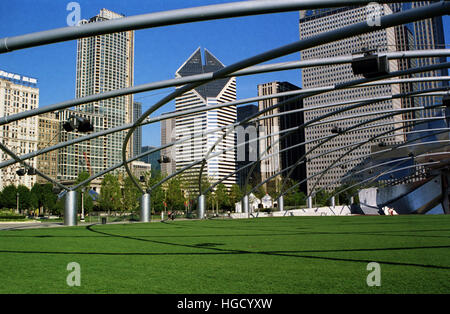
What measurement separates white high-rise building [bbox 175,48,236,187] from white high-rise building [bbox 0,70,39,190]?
49918 mm

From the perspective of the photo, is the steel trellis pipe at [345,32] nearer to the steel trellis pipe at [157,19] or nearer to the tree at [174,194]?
the steel trellis pipe at [157,19]

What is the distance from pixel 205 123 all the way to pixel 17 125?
61.9m

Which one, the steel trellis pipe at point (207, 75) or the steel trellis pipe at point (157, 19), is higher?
the steel trellis pipe at point (207, 75)

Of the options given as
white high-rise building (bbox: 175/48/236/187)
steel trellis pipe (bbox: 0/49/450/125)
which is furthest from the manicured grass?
white high-rise building (bbox: 175/48/236/187)

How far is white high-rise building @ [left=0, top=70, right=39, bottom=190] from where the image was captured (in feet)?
396

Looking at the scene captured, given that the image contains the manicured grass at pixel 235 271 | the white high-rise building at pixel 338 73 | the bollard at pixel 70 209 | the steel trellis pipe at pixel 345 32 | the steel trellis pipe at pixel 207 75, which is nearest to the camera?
the manicured grass at pixel 235 271

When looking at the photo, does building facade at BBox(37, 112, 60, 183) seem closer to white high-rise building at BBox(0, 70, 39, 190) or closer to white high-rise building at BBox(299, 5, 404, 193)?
white high-rise building at BBox(0, 70, 39, 190)

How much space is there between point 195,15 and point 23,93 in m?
149

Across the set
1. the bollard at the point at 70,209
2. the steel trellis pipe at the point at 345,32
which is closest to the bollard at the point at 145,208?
the bollard at the point at 70,209

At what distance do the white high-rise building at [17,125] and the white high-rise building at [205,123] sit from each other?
4992 centimetres

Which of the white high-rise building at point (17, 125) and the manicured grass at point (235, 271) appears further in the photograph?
the white high-rise building at point (17, 125)

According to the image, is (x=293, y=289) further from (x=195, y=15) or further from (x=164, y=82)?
(x=164, y=82)

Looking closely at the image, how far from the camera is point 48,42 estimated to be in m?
8.64

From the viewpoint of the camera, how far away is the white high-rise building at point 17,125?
121 metres
